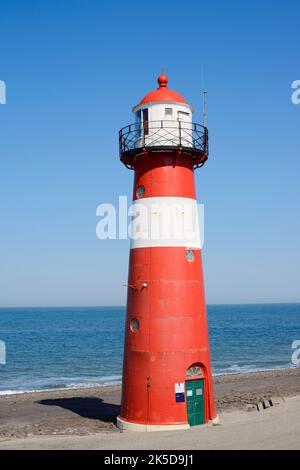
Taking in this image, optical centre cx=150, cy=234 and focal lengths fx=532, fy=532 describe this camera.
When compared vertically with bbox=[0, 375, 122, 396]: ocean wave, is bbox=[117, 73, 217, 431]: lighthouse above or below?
above

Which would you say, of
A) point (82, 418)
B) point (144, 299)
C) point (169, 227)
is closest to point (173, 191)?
point (169, 227)

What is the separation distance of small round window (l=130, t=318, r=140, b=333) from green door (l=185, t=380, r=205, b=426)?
8.07 feet

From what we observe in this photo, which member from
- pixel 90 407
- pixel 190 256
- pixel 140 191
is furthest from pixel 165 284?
pixel 90 407

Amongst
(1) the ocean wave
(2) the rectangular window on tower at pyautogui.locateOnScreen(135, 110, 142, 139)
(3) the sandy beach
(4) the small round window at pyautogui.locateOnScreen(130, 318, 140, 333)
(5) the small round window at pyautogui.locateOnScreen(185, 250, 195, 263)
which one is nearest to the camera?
(3) the sandy beach

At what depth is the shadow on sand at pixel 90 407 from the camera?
23688 mm

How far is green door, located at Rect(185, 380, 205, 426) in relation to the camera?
17.8m

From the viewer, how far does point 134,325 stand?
18328 mm

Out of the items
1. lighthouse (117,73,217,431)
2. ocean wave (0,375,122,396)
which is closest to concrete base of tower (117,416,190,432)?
lighthouse (117,73,217,431)

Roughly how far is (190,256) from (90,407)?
1225 centimetres

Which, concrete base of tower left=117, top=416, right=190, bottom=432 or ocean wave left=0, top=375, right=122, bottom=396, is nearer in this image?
concrete base of tower left=117, top=416, right=190, bottom=432

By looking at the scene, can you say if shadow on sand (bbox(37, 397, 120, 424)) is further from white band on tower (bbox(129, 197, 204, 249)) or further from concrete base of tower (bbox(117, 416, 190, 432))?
white band on tower (bbox(129, 197, 204, 249))

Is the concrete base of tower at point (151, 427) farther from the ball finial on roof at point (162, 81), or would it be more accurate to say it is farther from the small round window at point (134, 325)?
the ball finial on roof at point (162, 81)

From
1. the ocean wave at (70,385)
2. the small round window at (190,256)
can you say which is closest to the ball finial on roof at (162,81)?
the small round window at (190,256)

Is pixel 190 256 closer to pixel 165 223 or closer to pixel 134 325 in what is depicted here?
pixel 165 223
